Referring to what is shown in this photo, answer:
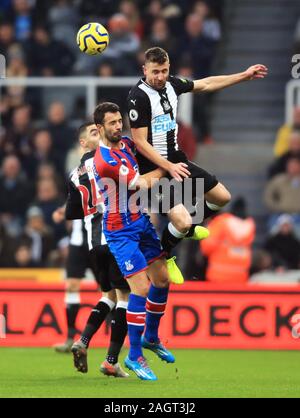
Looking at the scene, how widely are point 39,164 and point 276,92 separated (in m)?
3.86

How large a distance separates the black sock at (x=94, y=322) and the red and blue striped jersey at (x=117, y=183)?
0.92m

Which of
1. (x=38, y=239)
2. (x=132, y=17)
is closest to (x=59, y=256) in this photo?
(x=38, y=239)

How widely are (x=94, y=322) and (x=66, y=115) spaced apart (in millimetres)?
7909

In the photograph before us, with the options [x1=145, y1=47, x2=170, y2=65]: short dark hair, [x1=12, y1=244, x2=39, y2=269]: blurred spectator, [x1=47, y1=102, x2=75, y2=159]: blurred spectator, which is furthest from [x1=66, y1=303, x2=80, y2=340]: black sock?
[x1=47, y1=102, x2=75, y2=159]: blurred spectator

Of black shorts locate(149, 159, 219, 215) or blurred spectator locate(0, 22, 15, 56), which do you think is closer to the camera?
black shorts locate(149, 159, 219, 215)

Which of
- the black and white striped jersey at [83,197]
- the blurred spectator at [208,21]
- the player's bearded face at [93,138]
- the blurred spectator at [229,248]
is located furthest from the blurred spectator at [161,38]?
the black and white striped jersey at [83,197]

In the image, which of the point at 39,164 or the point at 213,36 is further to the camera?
the point at 213,36

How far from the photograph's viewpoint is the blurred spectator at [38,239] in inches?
727

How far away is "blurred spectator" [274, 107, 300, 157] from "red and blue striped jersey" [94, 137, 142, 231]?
25.5 ft

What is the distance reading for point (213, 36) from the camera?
20828 millimetres

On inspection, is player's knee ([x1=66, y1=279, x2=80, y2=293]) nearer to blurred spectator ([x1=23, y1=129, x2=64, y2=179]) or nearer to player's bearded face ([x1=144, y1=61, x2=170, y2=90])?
player's bearded face ([x1=144, y1=61, x2=170, y2=90])

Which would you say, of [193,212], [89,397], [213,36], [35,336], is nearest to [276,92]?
[213,36]

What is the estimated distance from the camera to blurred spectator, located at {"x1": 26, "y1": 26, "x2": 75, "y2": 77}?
66.4ft
